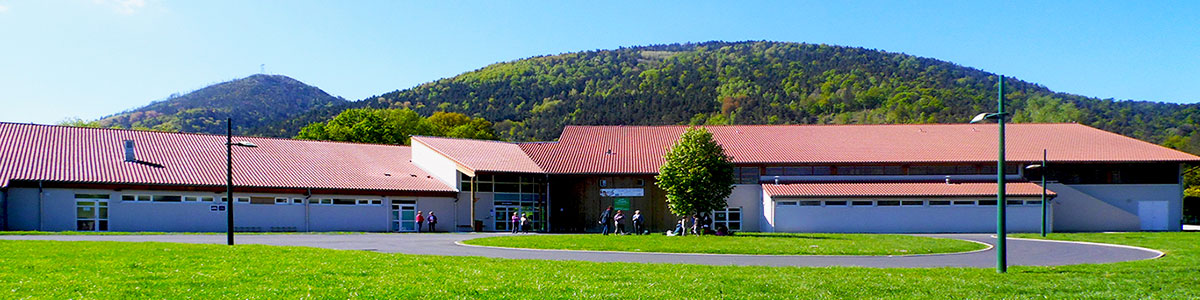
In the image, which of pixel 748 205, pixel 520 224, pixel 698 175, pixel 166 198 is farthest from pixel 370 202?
pixel 748 205

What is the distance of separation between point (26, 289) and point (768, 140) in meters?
45.2

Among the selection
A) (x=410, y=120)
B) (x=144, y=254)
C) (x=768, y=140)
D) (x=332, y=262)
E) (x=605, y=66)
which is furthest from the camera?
(x=605, y=66)

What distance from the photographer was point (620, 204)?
48.9 m

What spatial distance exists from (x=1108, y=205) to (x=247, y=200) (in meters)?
39.7

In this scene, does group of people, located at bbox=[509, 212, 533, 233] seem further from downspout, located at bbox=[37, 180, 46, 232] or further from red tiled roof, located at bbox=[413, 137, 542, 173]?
downspout, located at bbox=[37, 180, 46, 232]

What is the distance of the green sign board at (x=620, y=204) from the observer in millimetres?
48844

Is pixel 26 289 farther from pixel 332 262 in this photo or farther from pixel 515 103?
A: pixel 515 103

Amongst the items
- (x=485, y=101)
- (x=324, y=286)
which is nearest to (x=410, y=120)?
(x=485, y=101)

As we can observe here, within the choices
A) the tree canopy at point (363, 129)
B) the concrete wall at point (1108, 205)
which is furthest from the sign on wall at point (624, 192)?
the tree canopy at point (363, 129)

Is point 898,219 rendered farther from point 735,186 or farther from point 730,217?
point 730,217

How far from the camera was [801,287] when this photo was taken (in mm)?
13234

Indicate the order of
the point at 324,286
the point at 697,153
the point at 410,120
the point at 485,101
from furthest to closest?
1. the point at 485,101
2. the point at 410,120
3. the point at 697,153
4. the point at 324,286

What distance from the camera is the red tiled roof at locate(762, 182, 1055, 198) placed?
46438mm

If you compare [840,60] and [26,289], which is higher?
[840,60]
